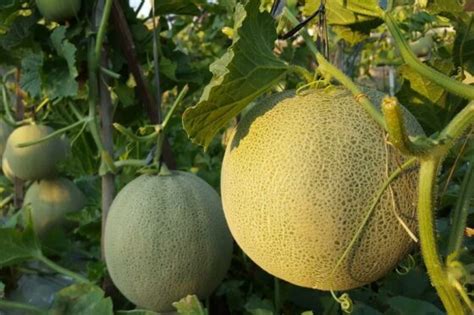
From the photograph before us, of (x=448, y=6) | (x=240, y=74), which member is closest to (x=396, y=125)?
(x=240, y=74)

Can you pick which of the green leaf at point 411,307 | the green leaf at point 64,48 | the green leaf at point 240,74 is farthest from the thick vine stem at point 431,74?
the green leaf at point 64,48

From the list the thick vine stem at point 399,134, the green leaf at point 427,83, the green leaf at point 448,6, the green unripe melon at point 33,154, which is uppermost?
the green leaf at point 448,6

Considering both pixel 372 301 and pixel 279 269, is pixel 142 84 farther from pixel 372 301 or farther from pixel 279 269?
pixel 279 269

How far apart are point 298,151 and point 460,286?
0.95 ft

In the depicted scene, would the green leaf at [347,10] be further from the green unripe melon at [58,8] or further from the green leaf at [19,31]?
the green leaf at [19,31]

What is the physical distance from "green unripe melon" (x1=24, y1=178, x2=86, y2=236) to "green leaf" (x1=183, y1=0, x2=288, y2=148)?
1.67m

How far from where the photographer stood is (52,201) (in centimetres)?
262

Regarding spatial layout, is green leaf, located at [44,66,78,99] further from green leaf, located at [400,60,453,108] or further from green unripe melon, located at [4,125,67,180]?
green leaf, located at [400,60,453,108]

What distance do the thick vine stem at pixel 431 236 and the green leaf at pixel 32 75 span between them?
1.25 m

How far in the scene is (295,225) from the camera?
3.09 ft

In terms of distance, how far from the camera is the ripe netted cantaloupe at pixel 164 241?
54.7 inches

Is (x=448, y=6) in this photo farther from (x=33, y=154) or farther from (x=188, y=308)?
(x=33, y=154)

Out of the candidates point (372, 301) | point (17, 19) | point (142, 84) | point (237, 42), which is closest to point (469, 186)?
point (237, 42)

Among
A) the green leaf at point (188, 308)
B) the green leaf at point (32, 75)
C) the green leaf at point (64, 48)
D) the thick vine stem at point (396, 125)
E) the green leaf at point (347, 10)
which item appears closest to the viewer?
the thick vine stem at point (396, 125)
